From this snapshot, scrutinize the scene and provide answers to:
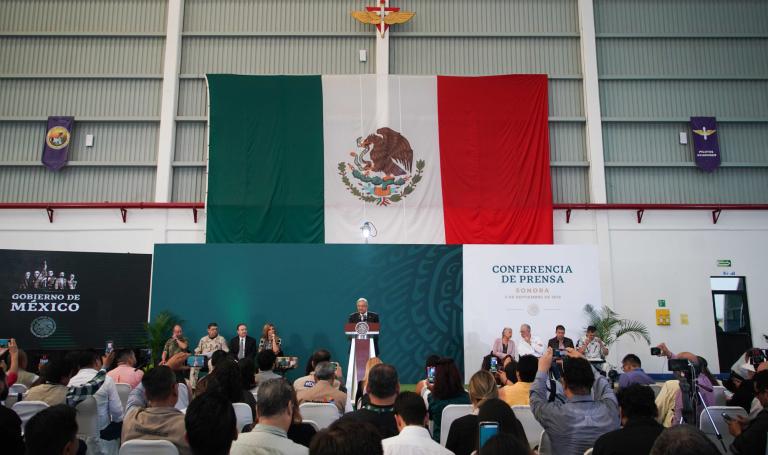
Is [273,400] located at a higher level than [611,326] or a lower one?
lower

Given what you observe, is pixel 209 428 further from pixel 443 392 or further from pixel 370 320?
pixel 370 320

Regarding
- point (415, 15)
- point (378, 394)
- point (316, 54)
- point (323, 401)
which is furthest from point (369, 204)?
point (378, 394)

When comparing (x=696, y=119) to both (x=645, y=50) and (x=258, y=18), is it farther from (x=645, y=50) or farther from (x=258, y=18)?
(x=258, y=18)

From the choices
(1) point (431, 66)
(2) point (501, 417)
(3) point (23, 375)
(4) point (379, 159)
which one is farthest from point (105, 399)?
(1) point (431, 66)

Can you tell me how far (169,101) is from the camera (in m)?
13.5

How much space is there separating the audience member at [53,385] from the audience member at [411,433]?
2.58 metres

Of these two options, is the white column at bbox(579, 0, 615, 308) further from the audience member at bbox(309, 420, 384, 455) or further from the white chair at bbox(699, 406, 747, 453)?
the audience member at bbox(309, 420, 384, 455)

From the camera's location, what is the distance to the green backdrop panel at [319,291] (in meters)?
10.6

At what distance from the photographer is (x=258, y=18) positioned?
13914 millimetres

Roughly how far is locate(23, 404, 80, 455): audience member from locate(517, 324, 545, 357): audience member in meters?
8.44

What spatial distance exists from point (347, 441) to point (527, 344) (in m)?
8.85

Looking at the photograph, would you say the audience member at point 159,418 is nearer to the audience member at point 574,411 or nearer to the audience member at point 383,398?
the audience member at point 383,398

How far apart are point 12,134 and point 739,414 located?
14576 mm

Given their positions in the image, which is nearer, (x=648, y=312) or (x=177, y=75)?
(x=648, y=312)
